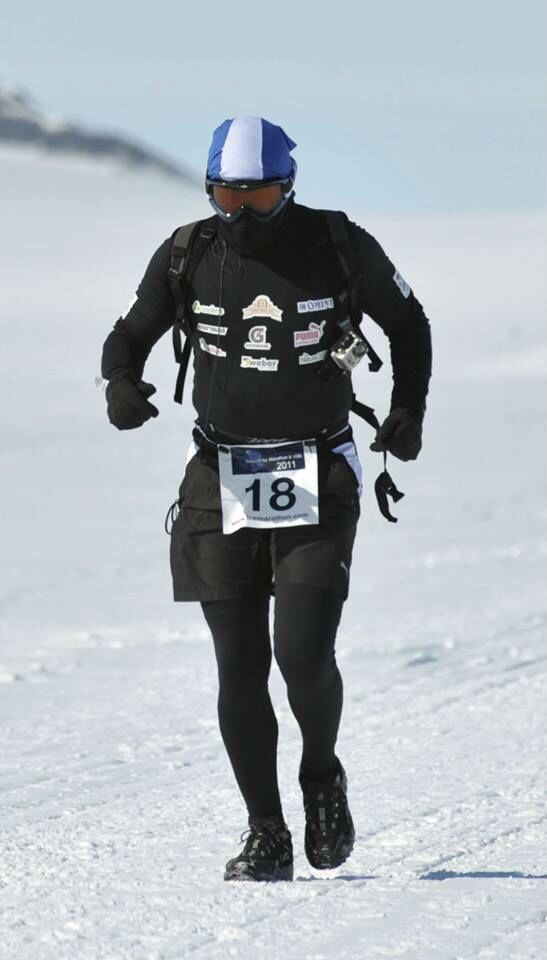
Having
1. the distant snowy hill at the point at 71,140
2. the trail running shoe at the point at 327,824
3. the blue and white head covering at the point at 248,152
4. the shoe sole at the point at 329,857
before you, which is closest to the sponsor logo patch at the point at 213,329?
the blue and white head covering at the point at 248,152

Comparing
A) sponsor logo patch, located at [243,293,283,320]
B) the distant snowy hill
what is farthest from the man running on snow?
the distant snowy hill

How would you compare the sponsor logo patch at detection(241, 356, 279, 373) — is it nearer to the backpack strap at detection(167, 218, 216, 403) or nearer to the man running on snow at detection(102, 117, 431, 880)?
the man running on snow at detection(102, 117, 431, 880)

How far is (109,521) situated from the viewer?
593 inches

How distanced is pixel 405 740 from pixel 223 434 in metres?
2.78

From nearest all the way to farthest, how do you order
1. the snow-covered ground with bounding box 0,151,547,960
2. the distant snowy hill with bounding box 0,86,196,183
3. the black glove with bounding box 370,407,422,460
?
the snow-covered ground with bounding box 0,151,547,960, the black glove with bounding box 370,407,422,460, the distant snowy hill with bounding box 0,86,196,183

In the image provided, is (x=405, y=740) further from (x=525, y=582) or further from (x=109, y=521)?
(x=109, y=521)

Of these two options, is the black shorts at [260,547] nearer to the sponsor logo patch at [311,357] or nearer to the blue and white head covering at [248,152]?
the sponsor logo patch at [311,357]

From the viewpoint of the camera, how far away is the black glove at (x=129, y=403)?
16.2 ft

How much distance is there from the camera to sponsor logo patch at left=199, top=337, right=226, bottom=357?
4910 millimetres

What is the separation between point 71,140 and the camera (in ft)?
230

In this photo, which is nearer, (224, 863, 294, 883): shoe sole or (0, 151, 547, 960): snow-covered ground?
(0, 151, 547, 960): snow-covered ground

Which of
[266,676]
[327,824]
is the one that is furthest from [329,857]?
[266,676]

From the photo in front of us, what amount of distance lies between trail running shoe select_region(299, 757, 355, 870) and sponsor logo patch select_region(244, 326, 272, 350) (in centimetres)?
115

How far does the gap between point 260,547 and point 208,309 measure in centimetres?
64
